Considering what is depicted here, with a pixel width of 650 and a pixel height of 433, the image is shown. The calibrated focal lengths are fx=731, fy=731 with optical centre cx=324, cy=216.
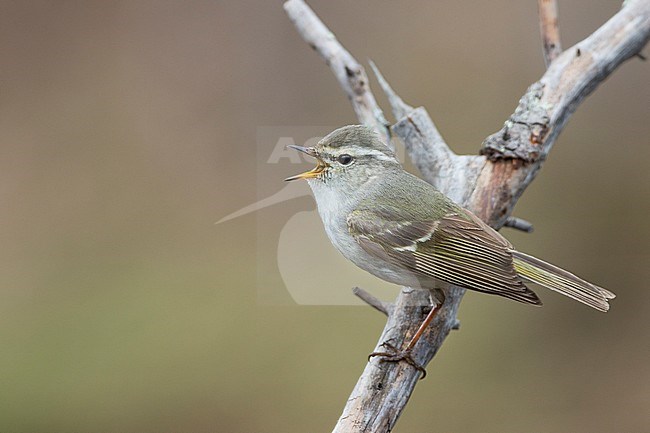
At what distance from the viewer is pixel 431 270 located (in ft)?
7.51

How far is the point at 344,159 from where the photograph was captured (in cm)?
251

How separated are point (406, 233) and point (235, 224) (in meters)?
3.54

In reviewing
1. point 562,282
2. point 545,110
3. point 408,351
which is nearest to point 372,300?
point 408,351

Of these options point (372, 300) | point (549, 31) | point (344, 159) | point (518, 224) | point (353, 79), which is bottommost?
point (372, 300)

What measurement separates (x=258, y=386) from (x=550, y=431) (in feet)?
5.62

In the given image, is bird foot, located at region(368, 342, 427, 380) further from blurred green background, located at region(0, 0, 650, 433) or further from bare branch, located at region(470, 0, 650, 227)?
blurred green background, located at region(0, 0, 650, 433)

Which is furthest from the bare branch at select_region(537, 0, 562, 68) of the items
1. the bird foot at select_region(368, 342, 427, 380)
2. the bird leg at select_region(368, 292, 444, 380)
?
the bird foot at select_region(368, 342, 427, 380)

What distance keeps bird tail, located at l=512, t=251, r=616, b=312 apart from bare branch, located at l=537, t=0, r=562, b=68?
4.04 feet

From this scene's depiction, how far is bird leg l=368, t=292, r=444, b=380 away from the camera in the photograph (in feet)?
Answer: 7.49

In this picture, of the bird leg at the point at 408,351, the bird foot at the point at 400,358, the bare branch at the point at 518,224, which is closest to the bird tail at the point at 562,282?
the bird leg at the point at 408,351

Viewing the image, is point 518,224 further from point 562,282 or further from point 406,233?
point 406,233

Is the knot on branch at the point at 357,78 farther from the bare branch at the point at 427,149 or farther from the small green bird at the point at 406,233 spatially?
the small green bird at the point at 406,233

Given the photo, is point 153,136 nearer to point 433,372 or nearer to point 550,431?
point 433,372

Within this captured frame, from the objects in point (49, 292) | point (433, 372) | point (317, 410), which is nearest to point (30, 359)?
point (49, 292)
